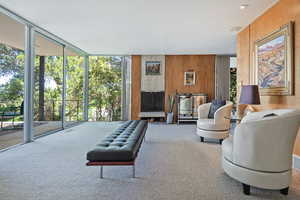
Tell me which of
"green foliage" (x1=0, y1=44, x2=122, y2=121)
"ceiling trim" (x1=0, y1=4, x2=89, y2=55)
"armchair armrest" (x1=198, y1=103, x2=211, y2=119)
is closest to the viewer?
"ceiling trim" (x1=0, y1=4, x2=89, y2=55)

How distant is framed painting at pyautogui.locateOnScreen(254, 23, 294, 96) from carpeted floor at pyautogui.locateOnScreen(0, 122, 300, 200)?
1422mm

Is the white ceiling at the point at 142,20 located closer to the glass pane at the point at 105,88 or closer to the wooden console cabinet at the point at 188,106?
the glass pane at the point at 105,88

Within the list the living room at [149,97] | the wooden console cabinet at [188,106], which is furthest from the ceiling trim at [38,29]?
the wooden console cabinet at [188,106]

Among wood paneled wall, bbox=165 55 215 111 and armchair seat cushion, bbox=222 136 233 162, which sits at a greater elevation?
wood paneled wall, bbox=165 55 215 111

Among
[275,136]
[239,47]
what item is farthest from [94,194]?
[239,47]

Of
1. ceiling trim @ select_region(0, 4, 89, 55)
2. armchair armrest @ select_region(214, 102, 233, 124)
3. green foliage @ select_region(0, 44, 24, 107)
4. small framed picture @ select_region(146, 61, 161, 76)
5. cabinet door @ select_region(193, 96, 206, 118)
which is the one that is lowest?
armchair armrest @ select_region(214, 102, 233, 124)

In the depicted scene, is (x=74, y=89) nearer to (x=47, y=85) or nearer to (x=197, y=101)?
(x=47, y=85)

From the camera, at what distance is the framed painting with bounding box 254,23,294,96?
3152 millimetres

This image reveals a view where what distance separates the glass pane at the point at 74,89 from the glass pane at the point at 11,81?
6.59 ft

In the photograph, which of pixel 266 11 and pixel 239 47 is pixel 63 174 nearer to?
pixel 266 11

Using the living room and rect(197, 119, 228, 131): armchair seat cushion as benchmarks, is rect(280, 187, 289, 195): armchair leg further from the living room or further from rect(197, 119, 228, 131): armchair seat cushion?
rect(197, 119, 228, 131): armchair seat cushion

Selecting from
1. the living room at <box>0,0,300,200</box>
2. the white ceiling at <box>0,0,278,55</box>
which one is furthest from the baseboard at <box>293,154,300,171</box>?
the white ceiling at <box>0,0,278,55</box>

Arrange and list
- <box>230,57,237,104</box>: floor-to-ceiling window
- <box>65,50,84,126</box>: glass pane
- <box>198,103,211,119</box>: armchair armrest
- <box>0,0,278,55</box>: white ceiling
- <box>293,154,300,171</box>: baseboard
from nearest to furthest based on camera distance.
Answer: <box>293,154,300,171</box>: baseboard, <box>0,0,278,55</box>: white ceiling, <box>198,103,211,119</box>: armchair armrest, <box>65,50,84,126</box>: glass pane, <box>230,57,237,104</box>: floor-to-ceiling window

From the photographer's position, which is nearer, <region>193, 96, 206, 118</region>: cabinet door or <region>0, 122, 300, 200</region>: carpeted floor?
<region>0, 122, 300, 200</region>: carpeted floor
